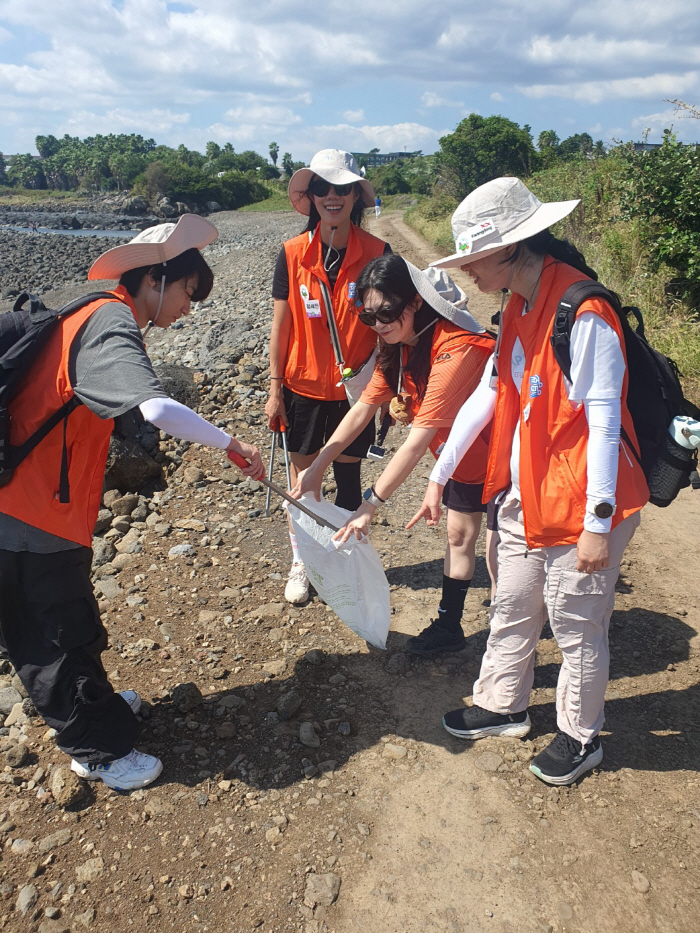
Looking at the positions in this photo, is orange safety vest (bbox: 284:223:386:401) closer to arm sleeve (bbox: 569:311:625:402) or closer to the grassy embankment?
arm sleeve (bbox: 569:311:625:402)

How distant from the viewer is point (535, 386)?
6.82 feet

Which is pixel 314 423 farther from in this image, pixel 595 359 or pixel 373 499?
pixel 595 359

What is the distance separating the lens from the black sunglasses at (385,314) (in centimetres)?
254

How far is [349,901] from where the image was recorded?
2176 mm

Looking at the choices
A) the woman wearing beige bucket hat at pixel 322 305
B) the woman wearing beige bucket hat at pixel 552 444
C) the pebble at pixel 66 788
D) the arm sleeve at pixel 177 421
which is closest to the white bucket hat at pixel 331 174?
the woman wearing beige bucket hat at pixel 322 305

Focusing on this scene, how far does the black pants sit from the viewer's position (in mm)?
2275


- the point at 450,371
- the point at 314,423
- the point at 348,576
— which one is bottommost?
the point at 348,576

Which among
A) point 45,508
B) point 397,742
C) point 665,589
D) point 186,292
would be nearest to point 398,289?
point 186,292

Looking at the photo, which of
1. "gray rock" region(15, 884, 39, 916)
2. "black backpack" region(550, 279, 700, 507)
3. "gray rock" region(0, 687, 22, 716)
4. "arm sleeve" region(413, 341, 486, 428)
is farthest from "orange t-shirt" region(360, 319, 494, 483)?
"gray rock" region(0, 687, 22, 716)

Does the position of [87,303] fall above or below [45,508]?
above

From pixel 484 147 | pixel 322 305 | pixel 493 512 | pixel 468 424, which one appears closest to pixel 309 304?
pixel 322 305

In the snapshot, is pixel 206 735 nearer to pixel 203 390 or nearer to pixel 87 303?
pixel 87 303

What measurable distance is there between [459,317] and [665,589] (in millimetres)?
2164

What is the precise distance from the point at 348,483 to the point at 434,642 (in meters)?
0.93
